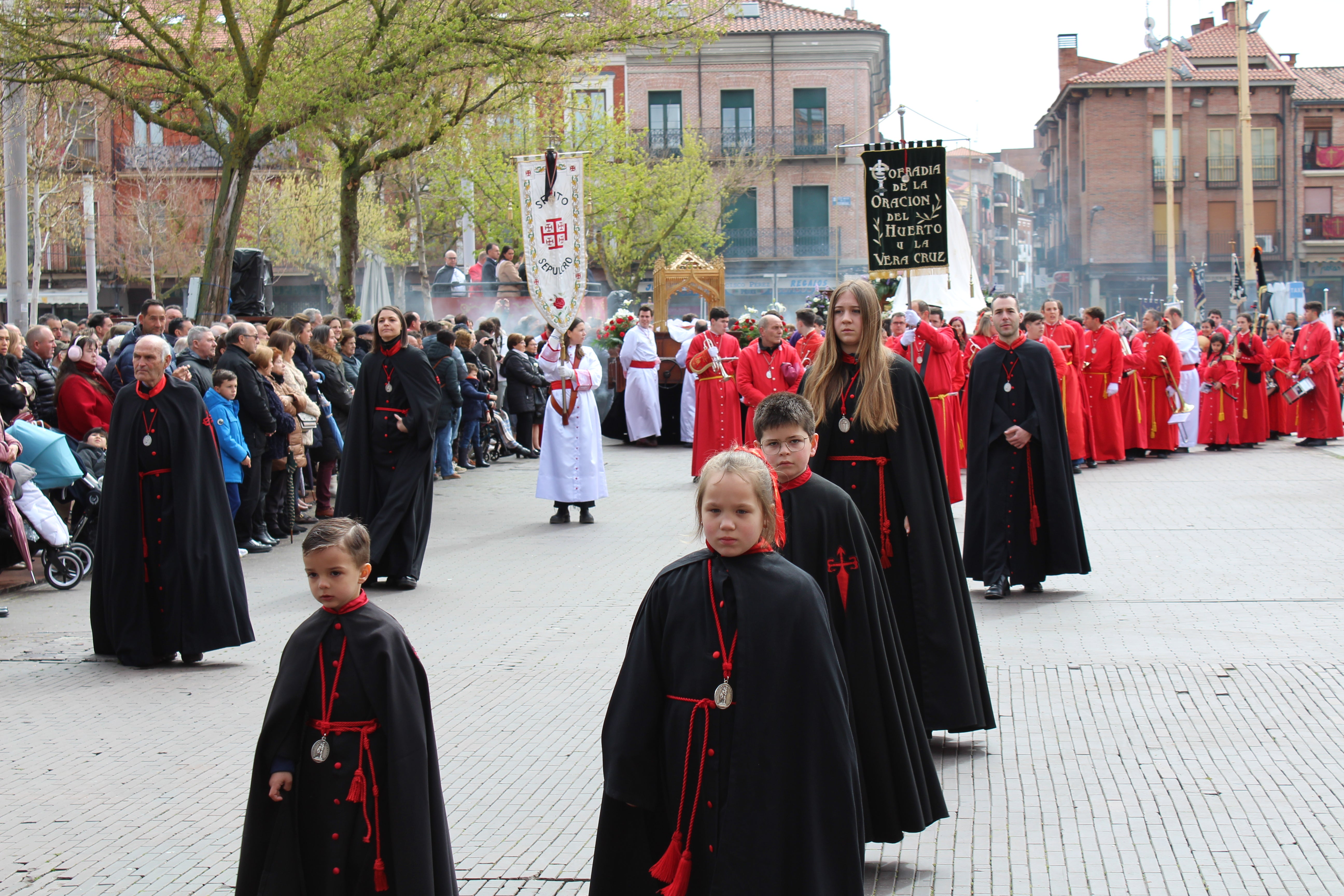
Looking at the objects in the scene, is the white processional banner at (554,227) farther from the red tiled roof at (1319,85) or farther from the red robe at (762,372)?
the red tiled roof at (1319,85)

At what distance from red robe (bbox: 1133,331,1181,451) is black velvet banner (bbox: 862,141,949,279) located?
7.38 metres

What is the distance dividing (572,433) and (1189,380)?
12306 mm

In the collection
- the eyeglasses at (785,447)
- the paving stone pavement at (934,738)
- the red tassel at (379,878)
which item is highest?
the eyeglasses at (785,447)

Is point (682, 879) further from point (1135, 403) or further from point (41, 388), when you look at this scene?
point (1135, 403)

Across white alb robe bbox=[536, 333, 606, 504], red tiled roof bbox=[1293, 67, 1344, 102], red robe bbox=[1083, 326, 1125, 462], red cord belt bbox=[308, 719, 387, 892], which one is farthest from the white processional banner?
red tiled roof bbox=[1293, 67, 1344, 102]

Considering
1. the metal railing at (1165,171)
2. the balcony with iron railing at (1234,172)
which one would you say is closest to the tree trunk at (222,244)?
the metal railing at (1165,171)

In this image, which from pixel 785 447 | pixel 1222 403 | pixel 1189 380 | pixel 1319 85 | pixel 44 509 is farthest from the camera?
pixel 1319 85

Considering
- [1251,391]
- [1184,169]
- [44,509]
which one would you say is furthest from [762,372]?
[1184,169]

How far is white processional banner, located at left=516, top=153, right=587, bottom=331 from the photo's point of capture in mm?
13953

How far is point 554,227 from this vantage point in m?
14.1

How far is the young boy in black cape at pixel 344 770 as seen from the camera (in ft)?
12.0

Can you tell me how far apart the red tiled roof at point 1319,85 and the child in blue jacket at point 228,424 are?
199 feet

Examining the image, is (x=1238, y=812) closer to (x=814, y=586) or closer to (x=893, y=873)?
(x=893, y=873)

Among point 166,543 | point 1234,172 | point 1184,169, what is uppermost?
point 1184,169
